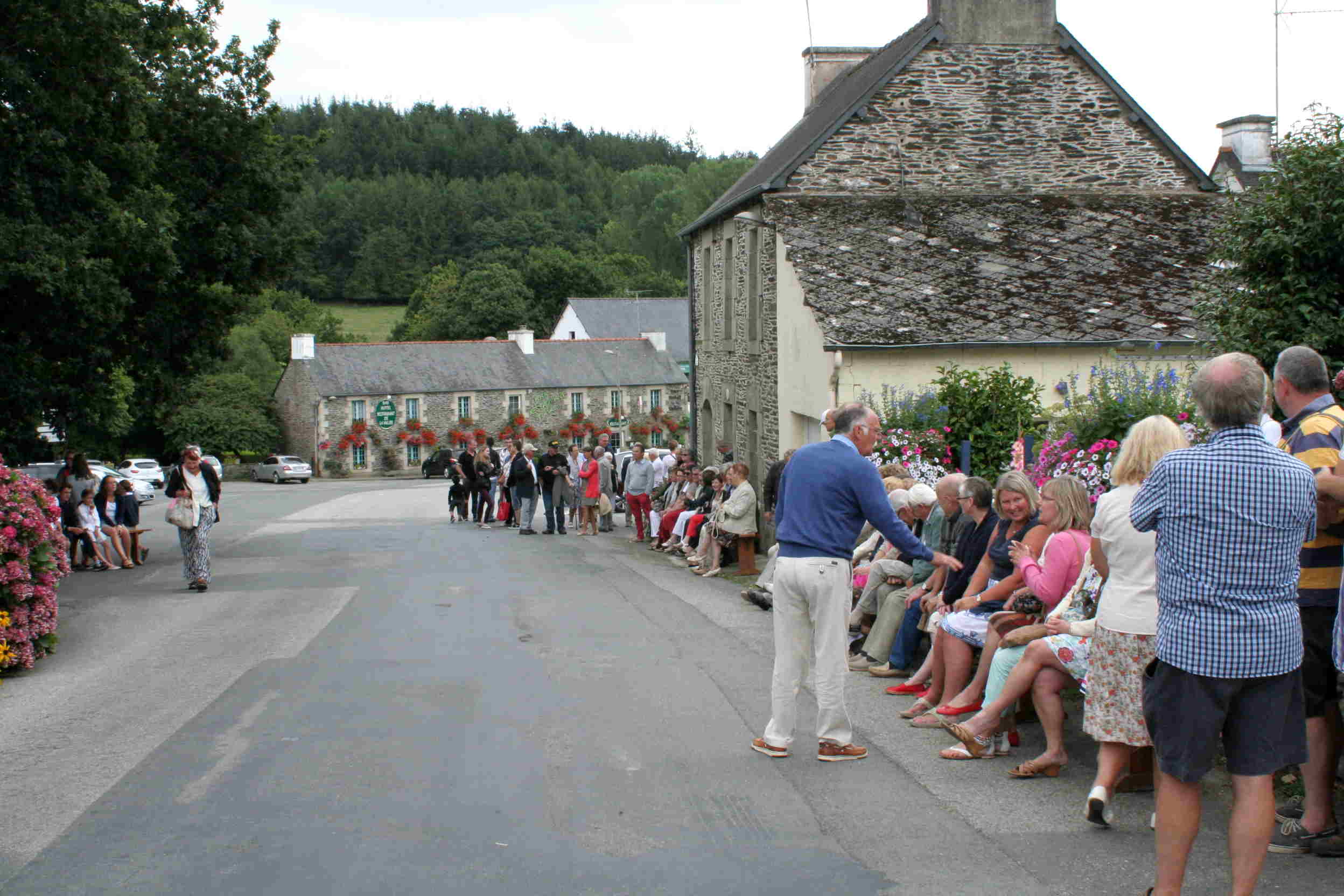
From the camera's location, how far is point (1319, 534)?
16.6 ft

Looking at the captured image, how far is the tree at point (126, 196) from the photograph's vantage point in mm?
15797

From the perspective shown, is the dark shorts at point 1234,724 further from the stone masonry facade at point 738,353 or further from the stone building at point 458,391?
the stone building at point 458,391

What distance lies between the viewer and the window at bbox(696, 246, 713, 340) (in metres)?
26.0

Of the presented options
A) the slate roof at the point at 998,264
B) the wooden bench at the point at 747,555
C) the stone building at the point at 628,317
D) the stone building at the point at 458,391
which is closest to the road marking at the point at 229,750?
the wooden bench at the point at 747,555

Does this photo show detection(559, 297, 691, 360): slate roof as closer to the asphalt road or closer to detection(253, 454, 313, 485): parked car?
detection(253, 454, 313, 485): parked car

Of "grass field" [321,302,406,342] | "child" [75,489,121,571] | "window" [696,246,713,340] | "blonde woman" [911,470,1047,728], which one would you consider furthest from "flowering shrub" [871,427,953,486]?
"grass field" [321,302,406,342]

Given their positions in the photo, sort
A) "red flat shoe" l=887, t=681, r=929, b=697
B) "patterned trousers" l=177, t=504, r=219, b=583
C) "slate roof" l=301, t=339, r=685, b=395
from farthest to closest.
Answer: "slate roof" l=301, t=339, r=685, b=395, "patterned trousers" l=177, t=504, r=219, b=583, "red flat shoe" l=887, t=681, r=929, b=697

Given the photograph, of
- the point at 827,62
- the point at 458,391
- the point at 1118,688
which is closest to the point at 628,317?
the point at 458,391

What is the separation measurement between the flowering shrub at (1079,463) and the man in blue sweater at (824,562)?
10.1ft

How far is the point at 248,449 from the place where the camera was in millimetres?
67125

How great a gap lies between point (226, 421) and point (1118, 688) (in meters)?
66.0

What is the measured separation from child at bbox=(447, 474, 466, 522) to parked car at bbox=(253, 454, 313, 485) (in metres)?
34.5

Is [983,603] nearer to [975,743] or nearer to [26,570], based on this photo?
[975,743]

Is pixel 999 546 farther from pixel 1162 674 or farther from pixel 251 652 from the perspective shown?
pixel 251 652
